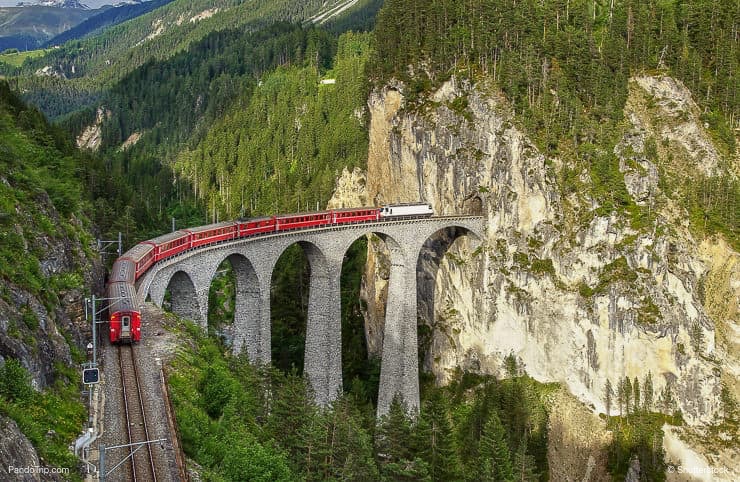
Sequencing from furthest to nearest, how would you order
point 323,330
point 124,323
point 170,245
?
point 323,330 → point 170,245 → point 124,323

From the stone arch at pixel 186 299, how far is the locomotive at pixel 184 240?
2138 mm

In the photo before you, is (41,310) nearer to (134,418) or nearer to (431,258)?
(134,418)

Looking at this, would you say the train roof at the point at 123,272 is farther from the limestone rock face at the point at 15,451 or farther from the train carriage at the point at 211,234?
the limestone rock face at the point at 15,451

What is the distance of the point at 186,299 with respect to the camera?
4888cm

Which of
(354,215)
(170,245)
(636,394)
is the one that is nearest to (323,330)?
(354,215)

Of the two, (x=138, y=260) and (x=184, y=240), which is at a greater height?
(x=184, y=240)

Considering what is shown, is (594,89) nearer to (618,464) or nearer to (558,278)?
(558,278)

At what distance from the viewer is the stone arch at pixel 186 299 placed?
160 ft

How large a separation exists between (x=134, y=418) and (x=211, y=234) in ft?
90.6

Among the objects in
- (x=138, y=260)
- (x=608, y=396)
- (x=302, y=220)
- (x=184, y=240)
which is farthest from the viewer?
(x=608, y=396)

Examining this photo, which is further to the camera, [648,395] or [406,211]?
[406,211]

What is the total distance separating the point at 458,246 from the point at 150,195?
5966cm

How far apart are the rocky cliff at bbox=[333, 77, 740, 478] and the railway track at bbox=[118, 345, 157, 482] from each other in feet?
144

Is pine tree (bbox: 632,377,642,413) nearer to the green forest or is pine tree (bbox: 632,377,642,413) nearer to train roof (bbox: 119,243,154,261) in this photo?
the green forest
